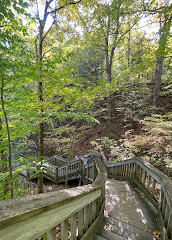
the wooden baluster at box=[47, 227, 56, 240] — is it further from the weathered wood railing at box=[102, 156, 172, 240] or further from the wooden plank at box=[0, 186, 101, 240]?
the weathered wood railing at box=[102, 156, 172, 240]

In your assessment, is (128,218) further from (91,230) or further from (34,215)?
(34,215)

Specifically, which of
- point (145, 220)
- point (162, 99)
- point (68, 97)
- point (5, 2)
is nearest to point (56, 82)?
point (68, 97)

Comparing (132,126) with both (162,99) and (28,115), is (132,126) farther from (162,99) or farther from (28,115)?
(28,115)

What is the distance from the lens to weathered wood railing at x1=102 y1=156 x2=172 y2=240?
2.06 meters

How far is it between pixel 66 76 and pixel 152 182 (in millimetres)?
4357

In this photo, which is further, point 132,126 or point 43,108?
point 132,126

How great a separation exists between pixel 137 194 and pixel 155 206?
33.0 inches

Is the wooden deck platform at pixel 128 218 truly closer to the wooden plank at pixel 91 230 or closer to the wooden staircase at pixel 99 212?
the wooden staircase at pixel 99 212

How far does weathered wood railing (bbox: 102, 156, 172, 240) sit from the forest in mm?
721

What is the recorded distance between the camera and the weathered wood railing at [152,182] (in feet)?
6.76

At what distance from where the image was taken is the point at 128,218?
2.65m

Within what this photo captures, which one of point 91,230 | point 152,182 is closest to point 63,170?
point 152,182

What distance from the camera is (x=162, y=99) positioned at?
11.3 metres

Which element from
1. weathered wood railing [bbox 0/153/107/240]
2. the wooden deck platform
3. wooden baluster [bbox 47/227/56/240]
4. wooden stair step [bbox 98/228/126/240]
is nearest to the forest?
the wooden deck platform
